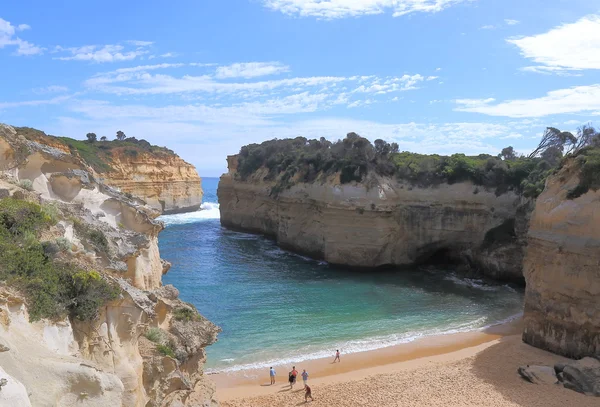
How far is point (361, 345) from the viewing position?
60.0 ft

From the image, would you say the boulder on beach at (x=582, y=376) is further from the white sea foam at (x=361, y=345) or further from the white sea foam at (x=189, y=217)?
the white sea foam at (x=189, y=217)

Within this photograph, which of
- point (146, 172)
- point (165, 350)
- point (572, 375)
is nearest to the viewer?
point (165, 350)

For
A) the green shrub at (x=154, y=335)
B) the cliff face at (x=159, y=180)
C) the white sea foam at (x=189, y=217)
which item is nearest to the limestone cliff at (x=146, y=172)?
the cliff face at (x=159, y=180)

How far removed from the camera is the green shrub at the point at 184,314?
8.87m

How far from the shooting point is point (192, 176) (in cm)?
7081

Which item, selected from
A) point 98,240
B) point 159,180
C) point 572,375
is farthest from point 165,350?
point 159,180

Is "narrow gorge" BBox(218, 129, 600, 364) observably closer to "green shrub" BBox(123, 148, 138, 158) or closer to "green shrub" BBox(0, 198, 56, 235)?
"green shrub" BBox(0, 198, 56, 235)

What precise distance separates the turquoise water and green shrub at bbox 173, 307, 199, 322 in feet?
25.5

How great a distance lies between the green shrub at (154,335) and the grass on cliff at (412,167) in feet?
81.1

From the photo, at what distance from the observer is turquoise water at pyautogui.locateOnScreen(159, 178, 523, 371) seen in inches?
714

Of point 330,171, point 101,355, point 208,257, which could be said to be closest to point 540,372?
point 101,355

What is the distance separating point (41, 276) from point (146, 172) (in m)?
56.6

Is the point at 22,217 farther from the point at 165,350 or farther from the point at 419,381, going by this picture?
the point at 419,381

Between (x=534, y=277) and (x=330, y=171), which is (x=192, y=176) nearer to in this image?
(x=330, y=171)
